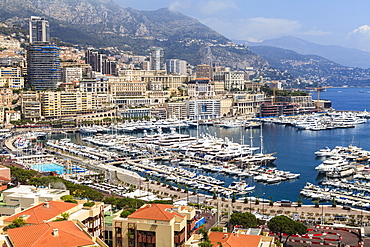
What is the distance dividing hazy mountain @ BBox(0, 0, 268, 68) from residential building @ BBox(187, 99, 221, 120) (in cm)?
6249

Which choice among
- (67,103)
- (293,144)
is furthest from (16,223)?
(67,103)

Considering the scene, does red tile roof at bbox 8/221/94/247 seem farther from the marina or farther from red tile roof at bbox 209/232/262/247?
the marina

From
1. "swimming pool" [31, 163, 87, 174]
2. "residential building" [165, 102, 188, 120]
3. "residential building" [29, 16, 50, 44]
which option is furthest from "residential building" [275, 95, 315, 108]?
"swimming pool" [31, 163, 87, 174]

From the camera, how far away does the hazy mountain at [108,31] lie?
455 ft

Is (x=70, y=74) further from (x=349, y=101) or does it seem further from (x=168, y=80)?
(x=349, y=101)

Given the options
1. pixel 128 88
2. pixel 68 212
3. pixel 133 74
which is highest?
pixel 133 74

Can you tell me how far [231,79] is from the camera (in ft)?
327

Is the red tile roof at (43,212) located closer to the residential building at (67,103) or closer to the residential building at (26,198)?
the residential building at (26,198)

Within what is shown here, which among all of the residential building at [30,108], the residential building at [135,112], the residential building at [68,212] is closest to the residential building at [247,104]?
the residential building at [135,112]

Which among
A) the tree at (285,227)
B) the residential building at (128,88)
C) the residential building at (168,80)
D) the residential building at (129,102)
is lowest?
the tree at (285,227)

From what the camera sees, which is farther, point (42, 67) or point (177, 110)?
point (177, 110)

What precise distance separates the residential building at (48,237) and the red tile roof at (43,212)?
165 centimetres

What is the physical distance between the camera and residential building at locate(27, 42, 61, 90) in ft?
240

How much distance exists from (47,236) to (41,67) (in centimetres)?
6543
